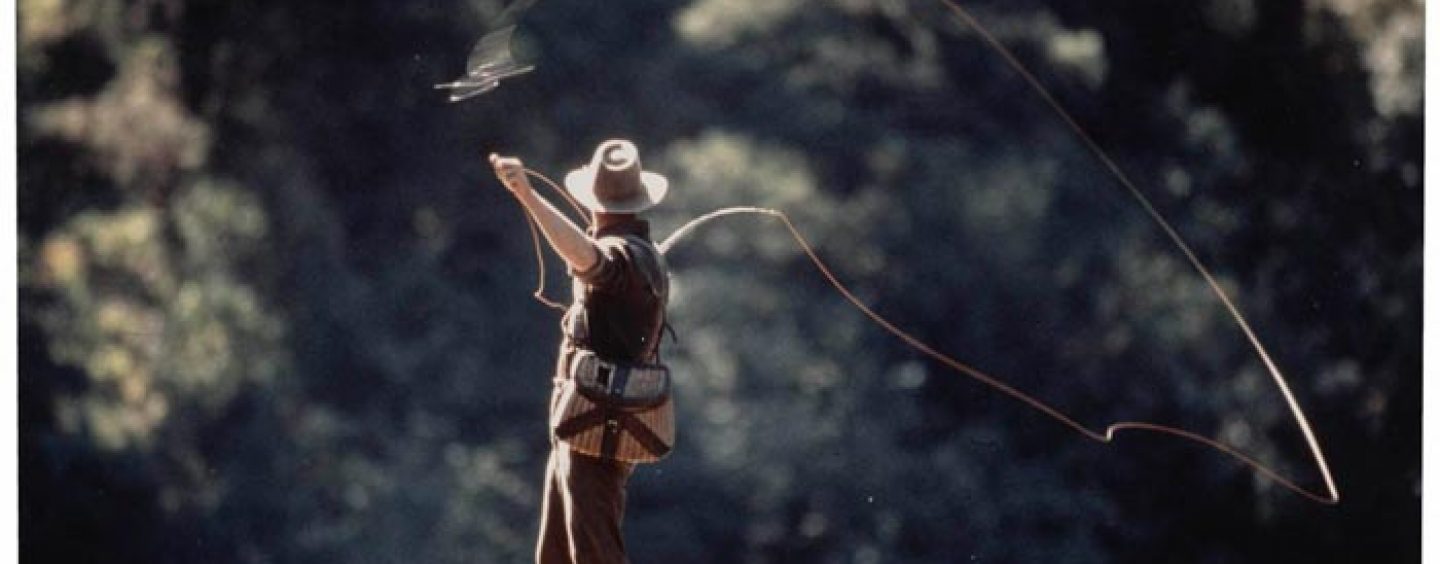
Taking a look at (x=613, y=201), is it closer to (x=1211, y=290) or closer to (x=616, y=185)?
(x=616, y=185)

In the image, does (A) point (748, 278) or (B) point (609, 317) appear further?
(A) point (748, 278)

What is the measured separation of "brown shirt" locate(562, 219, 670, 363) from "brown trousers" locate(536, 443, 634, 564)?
29cm

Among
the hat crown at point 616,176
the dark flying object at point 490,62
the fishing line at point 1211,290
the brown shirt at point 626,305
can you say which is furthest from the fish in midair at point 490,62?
the fishing line at point 1211,290

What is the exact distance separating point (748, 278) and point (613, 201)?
4.32 metres

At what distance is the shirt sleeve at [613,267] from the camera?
498cm

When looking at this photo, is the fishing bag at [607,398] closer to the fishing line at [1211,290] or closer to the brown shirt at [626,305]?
the brown shirt at [626,305]

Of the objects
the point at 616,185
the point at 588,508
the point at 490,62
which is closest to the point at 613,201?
the point at 616,185

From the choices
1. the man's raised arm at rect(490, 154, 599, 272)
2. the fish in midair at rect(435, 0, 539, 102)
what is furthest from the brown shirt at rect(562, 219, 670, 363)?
the fish in midair at rect(435, 0, 539, 102)

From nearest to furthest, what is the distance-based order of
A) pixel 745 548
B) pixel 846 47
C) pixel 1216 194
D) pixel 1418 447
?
pixel 1418 447
pixel 1216 194
pixel 846 47
pixel 745 548

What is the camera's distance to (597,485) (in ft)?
17.2

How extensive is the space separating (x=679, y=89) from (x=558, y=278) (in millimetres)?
1156

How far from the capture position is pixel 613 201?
5203 millimetres

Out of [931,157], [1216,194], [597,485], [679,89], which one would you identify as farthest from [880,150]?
[597,485]

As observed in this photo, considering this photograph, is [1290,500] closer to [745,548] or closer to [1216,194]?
[1216,194]
